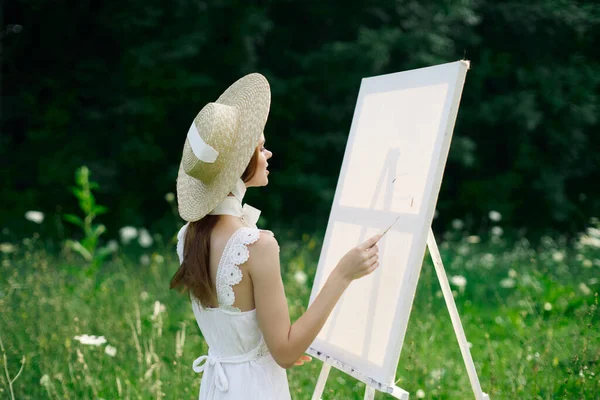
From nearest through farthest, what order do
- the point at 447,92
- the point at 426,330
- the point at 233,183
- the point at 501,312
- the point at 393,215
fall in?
the point at 233,183 → the point at 447,92 → the point at 393,215 → the point at 426,330 → the point at 501,312

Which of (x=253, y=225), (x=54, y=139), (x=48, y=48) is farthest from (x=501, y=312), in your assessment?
(x=48, y=48)

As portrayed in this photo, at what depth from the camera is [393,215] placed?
1813 mm

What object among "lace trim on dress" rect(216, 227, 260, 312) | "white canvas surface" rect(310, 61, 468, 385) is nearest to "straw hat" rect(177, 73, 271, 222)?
"lace trim on dress" rect(216, 227, 260, 312)

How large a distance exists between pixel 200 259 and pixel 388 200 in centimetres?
60

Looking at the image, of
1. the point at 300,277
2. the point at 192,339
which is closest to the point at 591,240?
the point at 300,277

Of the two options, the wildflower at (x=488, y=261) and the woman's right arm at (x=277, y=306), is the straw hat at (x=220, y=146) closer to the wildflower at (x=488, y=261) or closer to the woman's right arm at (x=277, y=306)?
the woman's right arm at (x=277, y=306)

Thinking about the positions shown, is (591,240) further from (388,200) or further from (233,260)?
(233,260)

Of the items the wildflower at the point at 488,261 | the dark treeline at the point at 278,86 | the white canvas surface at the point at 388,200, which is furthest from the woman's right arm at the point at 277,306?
the dark treeline at the point at 278,86

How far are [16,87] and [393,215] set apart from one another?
824cm

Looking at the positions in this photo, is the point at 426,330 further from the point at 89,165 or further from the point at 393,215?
the point at 89,165

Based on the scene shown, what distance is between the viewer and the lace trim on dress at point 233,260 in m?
1.52

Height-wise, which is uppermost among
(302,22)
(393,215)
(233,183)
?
(233,183)

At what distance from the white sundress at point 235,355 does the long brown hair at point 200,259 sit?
0.03 metres

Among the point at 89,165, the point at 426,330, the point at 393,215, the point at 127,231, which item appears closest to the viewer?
the point at 393,215
